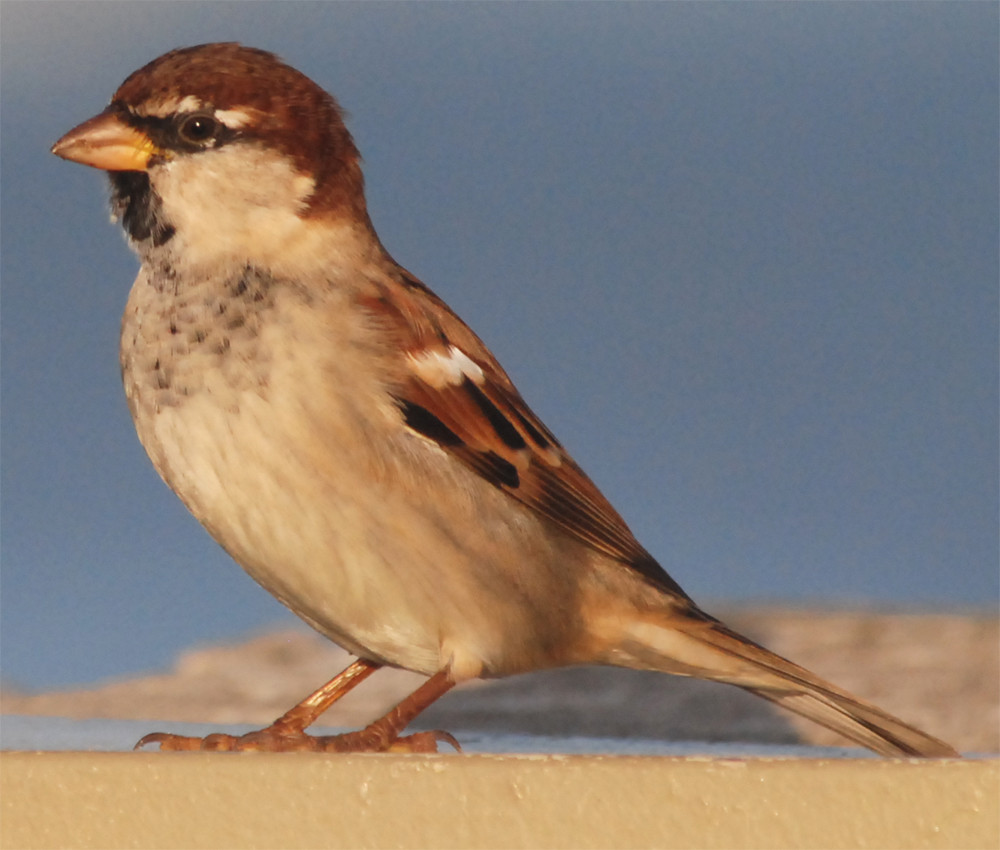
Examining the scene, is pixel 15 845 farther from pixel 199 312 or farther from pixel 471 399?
pixel 471 399

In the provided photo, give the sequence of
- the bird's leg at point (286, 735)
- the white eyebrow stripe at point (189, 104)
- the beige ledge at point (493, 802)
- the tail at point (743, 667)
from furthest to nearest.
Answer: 1. the tail at point (743, 667)
2. the white eyebrow stripe at point (189, 104)
3. the bird's leg at point (286, 735)
4. the beige ledge at point (493, 802)

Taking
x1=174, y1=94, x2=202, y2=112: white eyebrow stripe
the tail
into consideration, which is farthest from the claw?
x1=174, y1=94, x2=202, y2=112: white eyebrow stripe

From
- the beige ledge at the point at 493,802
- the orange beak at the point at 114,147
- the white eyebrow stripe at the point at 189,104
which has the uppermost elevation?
the white eyebrow stripe at the point at 189,104

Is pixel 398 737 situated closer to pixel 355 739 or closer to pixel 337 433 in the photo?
pixel 355 739

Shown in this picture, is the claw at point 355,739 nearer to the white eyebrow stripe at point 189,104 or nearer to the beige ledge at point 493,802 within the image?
the beige ledge at point 493,802

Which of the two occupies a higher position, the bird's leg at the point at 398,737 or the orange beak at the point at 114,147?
the orange beak at the point at 114,147

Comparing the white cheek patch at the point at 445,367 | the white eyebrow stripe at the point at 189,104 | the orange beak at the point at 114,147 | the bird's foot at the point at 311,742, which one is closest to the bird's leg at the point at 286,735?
the bird's foot at the point at 311,742

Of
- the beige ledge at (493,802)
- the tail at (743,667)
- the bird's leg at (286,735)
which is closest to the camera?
the beige ledge at (493,802)

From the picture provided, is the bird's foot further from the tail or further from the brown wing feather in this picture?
the tail

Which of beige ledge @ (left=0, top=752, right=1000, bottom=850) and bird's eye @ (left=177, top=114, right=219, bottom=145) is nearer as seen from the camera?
beige ledge @ (left=0, top=752, right=1000, bottom=850)

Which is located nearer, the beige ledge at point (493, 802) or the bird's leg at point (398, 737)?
the beige ledge at point (493, 802)
